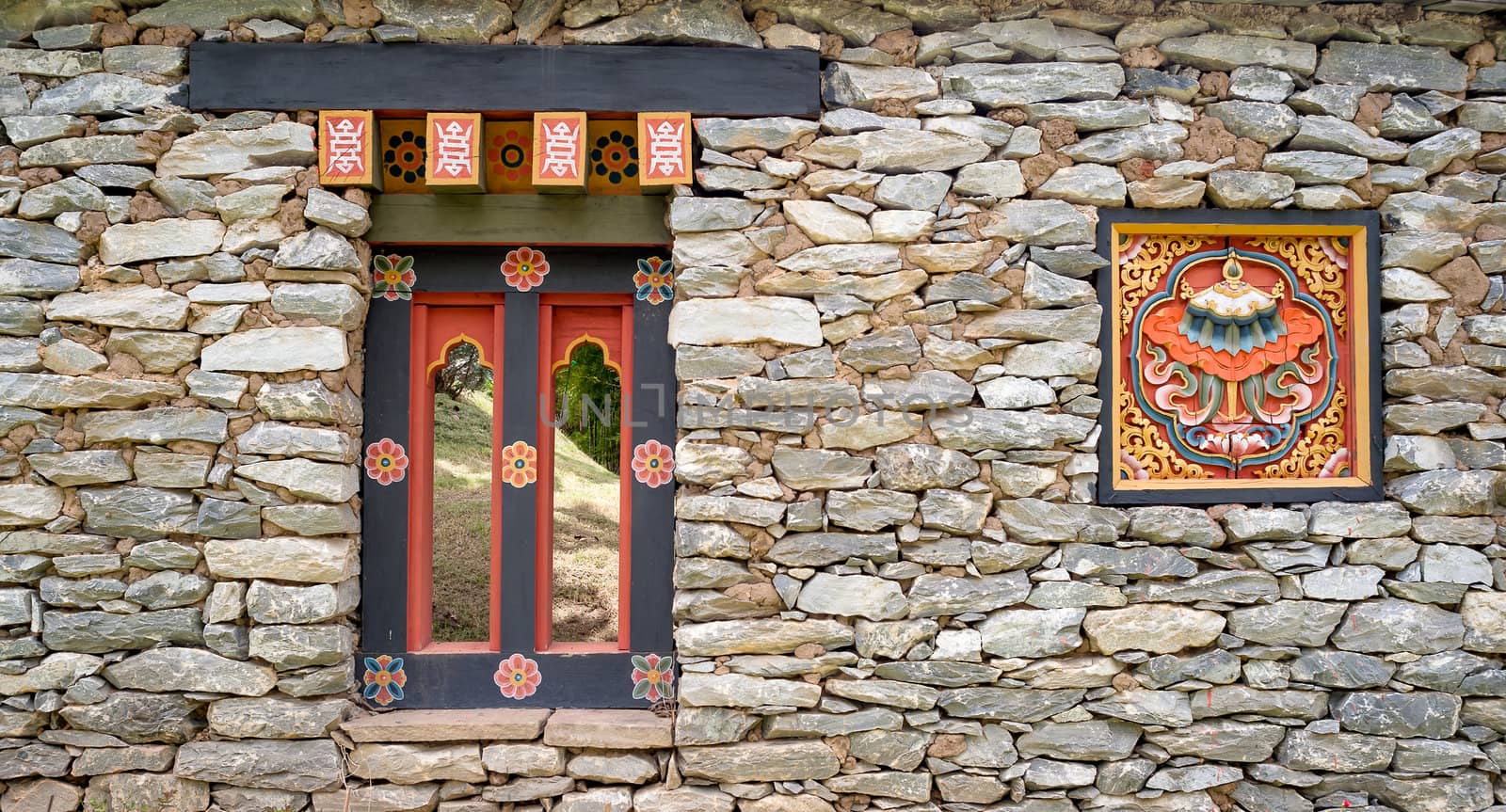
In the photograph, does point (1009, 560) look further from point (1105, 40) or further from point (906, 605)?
point (1105, 40)

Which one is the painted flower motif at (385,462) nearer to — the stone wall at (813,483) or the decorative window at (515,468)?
the decorative window at (515,468)

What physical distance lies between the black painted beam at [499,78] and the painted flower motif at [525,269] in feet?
1.70

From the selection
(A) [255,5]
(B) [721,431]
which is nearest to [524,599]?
(B) [721,431]

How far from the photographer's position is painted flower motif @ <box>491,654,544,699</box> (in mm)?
3064

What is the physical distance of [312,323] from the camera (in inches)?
112

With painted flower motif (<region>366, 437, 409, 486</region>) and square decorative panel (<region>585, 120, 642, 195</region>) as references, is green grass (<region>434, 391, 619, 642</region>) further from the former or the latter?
square decorative panel (<region>585, 120, 642, 195</region>)

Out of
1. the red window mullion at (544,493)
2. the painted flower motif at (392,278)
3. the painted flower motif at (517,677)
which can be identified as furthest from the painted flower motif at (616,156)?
the painted flower motif at (517,677)

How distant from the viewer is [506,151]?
3.00 metres

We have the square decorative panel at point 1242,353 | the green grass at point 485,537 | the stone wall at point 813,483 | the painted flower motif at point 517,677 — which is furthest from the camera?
the green grass at point 485,537

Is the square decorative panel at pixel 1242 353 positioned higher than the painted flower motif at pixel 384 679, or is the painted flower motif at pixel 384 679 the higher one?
the square decorative panel at pixel 1242 353

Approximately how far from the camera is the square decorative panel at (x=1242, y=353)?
2.95m

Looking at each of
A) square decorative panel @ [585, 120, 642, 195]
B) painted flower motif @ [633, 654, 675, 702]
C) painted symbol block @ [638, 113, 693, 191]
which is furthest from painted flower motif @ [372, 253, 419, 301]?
painted flower motif @ [633, 654, 675, 702]

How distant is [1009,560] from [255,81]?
3.00 m

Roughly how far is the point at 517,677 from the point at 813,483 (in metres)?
1.31
